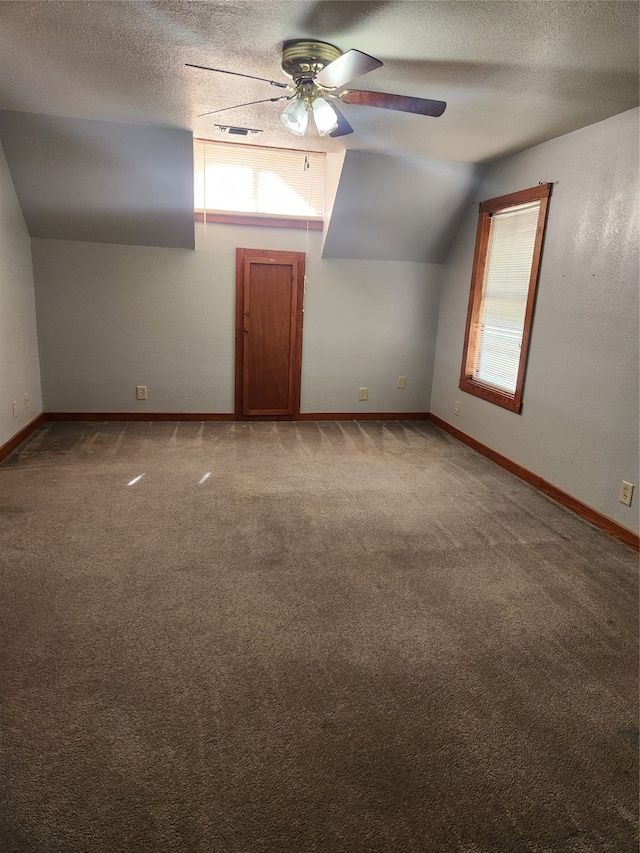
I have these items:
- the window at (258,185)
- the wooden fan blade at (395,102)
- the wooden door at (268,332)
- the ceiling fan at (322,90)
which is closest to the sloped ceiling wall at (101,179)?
the window at (258,185)

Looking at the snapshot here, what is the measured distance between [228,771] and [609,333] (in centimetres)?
295

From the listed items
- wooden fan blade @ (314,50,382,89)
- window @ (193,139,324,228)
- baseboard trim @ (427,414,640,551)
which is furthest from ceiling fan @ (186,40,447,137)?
baseboard trim @ (427,414,640,551)

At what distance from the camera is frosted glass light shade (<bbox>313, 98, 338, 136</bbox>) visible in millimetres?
2555

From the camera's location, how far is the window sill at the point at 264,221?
466cm

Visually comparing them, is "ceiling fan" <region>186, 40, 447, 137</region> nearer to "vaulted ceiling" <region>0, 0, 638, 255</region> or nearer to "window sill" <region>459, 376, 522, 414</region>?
"vaulted ceiling" <region>0, 0, 638, 255</region>

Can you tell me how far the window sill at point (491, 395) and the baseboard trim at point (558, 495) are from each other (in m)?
0.39

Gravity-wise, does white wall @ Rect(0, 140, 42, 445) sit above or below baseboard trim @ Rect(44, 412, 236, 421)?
above

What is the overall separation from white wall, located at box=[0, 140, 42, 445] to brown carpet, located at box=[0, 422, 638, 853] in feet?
2.77

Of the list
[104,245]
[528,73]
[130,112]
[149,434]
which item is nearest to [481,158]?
[528,73]

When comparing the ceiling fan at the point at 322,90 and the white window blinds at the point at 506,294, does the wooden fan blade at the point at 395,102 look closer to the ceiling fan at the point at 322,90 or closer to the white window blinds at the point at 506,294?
the ceiling fan at the point at 322,90

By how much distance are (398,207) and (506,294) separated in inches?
48.5

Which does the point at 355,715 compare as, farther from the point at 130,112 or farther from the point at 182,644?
the point at 130,112

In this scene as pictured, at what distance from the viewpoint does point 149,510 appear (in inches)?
124

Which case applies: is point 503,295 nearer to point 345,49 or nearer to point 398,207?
point 398,207
